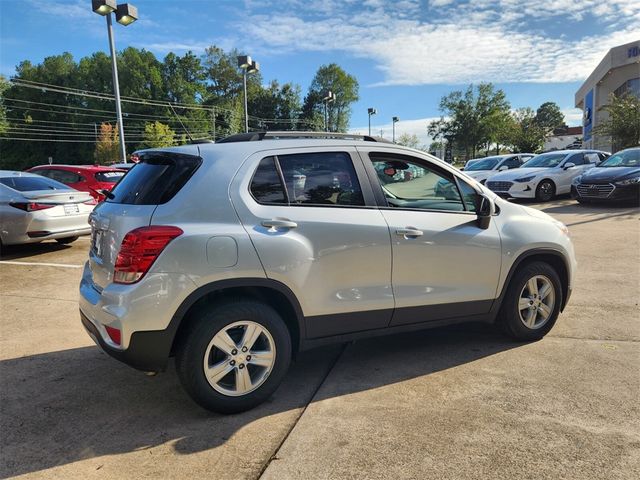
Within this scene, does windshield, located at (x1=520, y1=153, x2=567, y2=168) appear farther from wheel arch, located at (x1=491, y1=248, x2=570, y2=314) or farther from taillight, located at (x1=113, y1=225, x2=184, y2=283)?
taillight, located at (x1=113, y1=225, x2=184, y2=283)

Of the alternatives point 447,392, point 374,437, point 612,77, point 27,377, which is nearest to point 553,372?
point 447,392

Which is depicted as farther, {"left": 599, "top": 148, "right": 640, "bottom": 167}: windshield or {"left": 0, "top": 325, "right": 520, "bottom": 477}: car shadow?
{"left": 599, "top": 148, "right": 640, "bottom": 167}: windshield

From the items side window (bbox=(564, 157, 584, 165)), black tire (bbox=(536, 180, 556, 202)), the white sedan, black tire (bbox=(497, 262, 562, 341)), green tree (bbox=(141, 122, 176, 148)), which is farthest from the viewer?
green tree (bbox=(141, 122, 176, 148))

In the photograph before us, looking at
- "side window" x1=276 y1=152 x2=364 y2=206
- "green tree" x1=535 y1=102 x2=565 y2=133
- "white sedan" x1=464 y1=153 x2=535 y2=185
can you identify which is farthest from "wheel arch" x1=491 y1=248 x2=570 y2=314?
"green tree" x1=535 y1=102 x2=565 y2=133

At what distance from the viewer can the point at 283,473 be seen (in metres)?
2.62

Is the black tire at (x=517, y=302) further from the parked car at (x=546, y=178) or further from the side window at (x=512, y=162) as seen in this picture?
the side window at (x=512, y=162)

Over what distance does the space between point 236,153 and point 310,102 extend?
8535cm

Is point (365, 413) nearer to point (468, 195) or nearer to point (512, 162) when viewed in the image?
point (468, 195)

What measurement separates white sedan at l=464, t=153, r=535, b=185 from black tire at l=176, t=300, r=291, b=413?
1729 centimetres

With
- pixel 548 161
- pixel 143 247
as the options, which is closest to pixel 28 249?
pixel 143 247

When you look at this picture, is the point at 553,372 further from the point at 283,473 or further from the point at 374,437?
the point at 283,473

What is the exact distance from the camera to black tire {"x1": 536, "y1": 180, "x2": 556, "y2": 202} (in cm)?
1532

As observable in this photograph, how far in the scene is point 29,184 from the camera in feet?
28.7

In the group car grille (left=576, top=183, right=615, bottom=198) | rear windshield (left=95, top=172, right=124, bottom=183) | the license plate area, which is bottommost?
car grille (left=576, top=183, right=615, bottom=198)
